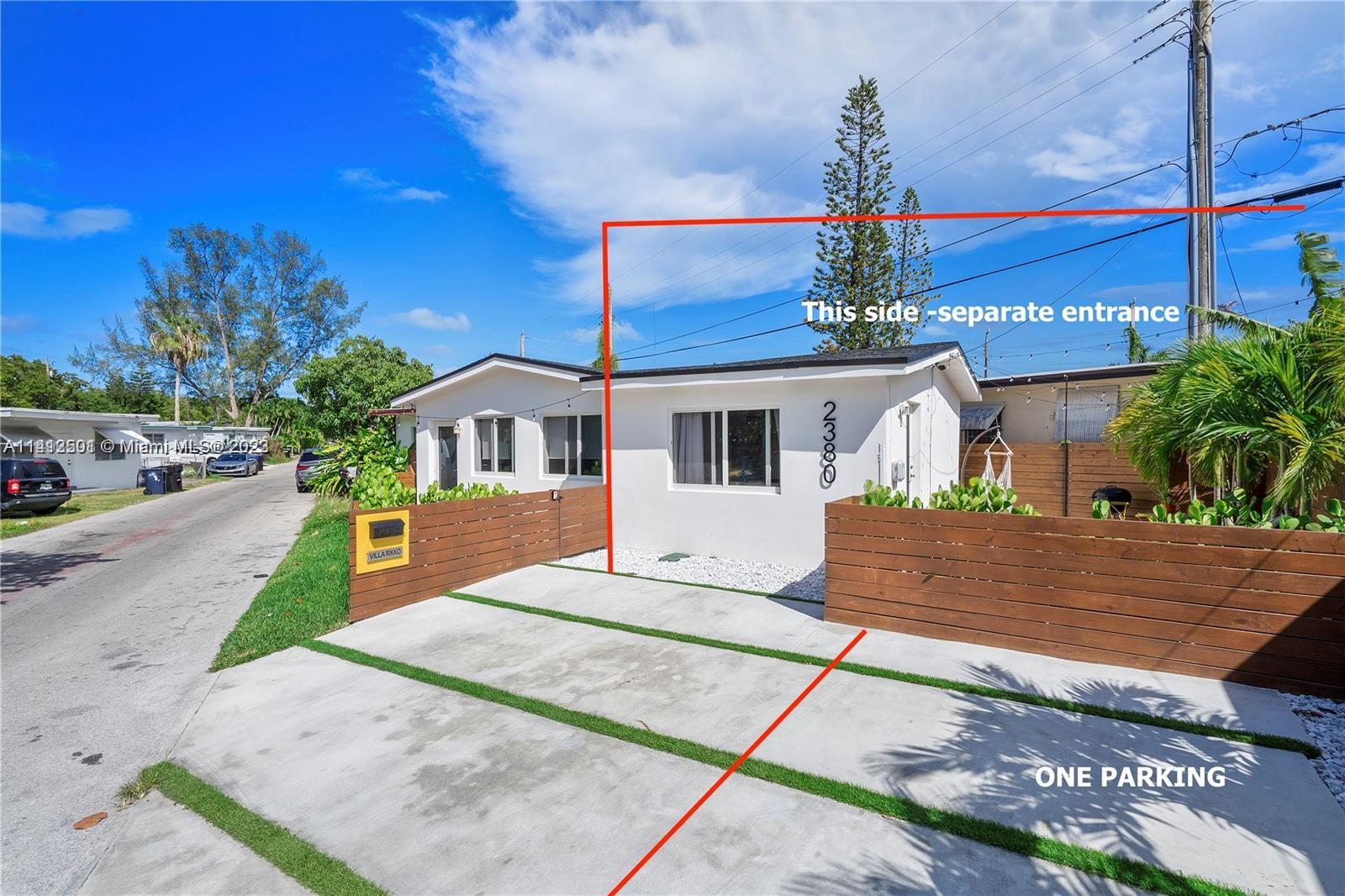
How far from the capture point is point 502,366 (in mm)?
11938

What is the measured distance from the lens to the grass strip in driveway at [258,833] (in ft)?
8.66

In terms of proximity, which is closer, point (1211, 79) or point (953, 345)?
point (1211, 79)

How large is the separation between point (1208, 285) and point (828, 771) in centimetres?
940

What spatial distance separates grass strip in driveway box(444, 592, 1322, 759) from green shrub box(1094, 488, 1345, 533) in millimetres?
1587

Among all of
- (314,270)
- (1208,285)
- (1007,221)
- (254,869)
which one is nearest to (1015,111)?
(1007,221)

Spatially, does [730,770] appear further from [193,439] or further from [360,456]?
[193,439]

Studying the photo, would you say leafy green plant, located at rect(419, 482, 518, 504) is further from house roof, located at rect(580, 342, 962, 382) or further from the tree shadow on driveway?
the tree shadow on driveway

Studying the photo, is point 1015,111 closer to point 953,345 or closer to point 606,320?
point 953,345

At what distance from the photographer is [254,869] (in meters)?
2.74

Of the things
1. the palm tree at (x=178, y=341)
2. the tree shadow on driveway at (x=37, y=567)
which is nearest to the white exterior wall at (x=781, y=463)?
the tree shadow on driveway at (x=37, y=567)

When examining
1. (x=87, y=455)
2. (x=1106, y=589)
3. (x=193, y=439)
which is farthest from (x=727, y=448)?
(x=193, y=439)

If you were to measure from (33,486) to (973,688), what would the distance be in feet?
77.1

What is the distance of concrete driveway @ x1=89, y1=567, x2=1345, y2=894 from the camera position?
266 cm

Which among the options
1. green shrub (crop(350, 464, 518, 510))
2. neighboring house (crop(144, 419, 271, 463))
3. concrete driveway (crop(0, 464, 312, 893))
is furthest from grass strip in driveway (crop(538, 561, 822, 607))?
neighboring house (crop(144, 419, 271, 463))
